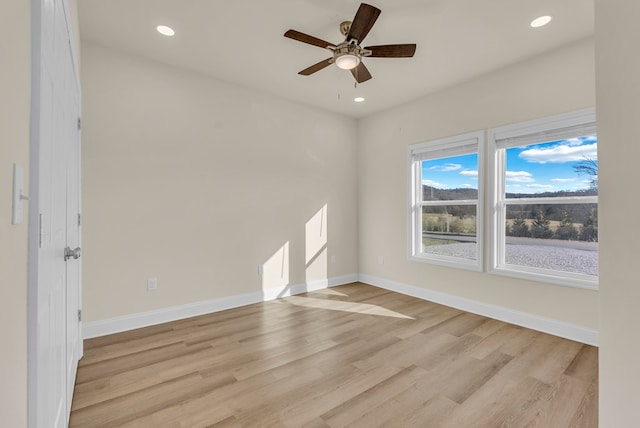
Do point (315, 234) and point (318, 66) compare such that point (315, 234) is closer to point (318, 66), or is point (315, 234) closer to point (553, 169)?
point (318, 66)

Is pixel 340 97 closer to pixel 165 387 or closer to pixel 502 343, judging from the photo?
pixel 502 343

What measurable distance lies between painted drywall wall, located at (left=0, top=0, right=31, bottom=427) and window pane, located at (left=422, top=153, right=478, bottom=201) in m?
3.98

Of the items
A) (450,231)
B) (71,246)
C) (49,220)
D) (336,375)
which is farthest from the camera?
(450,231)

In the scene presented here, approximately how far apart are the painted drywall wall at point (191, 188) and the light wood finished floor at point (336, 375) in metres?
0.55

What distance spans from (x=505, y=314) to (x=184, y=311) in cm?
358

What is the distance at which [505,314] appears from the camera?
3.35m

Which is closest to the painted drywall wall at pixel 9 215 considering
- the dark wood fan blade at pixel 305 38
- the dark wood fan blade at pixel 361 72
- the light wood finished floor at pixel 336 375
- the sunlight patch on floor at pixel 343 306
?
the light wood finished floor at pixel 336 375

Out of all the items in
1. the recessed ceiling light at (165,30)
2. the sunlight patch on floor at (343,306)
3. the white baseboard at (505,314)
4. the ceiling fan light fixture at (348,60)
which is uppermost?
the recessed ceiling light at (165,30)

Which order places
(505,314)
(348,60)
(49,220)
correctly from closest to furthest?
(49,220) < (348,60) < (505,314)

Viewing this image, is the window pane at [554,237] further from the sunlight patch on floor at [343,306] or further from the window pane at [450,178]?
the sunlight patch on floor at [343,306]

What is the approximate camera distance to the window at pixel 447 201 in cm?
372

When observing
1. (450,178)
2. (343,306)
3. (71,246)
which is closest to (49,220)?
(71,246)

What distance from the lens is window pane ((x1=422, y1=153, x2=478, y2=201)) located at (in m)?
3.78

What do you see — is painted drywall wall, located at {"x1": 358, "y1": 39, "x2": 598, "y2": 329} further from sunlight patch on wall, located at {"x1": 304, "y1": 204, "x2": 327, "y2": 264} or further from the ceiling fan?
the ceiling fan
